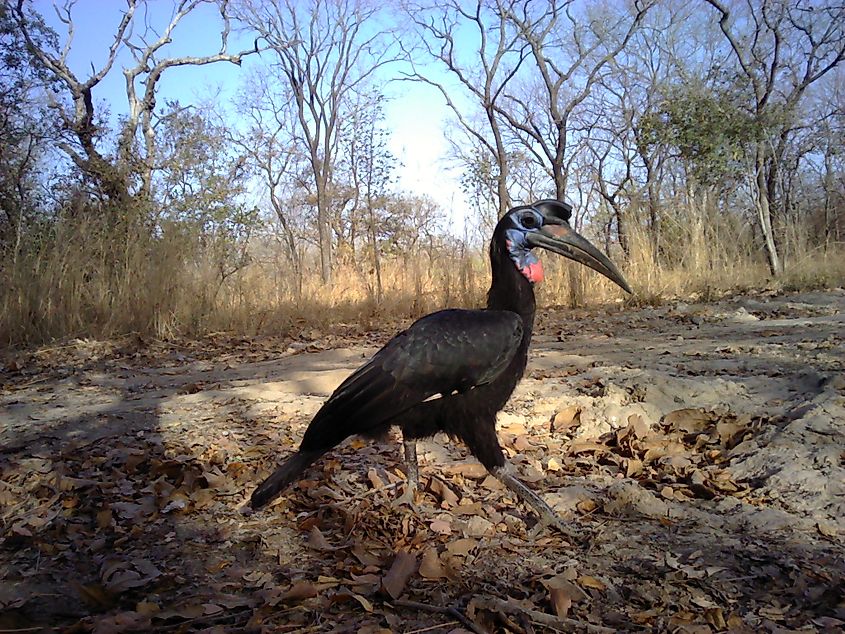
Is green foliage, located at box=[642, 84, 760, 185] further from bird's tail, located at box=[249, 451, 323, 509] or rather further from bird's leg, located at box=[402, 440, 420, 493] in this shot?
bird's tail, located at box=[249, 451, 323, 509]

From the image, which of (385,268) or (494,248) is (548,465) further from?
(385,268)

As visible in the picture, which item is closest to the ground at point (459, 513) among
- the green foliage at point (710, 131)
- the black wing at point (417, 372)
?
the black wing at point (417, 372)

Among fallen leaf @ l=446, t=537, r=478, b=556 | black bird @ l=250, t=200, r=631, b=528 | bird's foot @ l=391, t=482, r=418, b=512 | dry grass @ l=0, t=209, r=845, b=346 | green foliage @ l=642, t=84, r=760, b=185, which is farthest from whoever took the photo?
green foliage @ l=642, t=84, r=760, b=185

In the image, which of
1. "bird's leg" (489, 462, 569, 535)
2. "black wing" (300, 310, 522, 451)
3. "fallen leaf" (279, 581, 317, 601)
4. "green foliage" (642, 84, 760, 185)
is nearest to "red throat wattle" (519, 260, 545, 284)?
"black wing" (300, 310, 522, 451)

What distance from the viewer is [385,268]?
32.6 ft

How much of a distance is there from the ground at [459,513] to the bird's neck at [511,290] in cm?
77

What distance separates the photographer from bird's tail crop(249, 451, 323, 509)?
6.67 feet

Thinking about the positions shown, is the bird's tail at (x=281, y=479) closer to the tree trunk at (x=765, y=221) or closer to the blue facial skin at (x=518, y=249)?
the blue facial skin at (x=518, y=249)

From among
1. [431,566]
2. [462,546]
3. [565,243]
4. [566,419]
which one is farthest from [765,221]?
[431,566]

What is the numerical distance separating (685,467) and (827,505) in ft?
1.88

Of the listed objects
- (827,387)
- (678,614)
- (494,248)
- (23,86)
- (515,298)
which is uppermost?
(23,86)

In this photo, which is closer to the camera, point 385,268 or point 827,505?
point 827,505

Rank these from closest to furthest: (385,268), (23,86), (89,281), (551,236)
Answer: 1. (551,236)
2. (89,281)
3. (385,268)
4. (23,86)

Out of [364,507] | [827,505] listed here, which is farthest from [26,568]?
[827,505]
